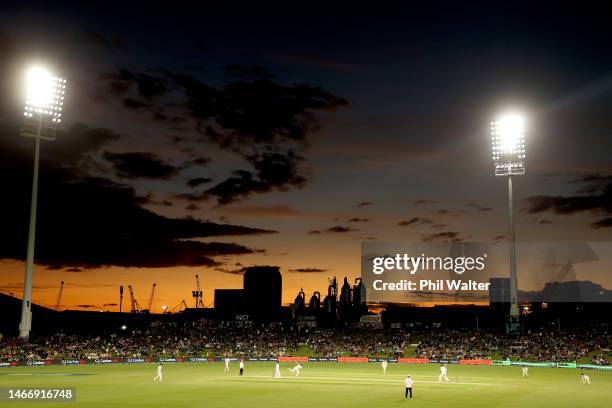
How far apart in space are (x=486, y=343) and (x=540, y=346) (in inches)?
306

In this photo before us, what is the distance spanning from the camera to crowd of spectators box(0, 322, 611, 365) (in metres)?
83.1

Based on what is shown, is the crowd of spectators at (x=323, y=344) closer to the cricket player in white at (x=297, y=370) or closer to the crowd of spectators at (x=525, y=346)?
the crowd of spectators at (x=525, y=346)

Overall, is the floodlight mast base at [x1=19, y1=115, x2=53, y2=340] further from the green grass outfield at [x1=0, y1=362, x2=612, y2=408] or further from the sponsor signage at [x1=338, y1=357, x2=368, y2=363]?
the sponsor signage at [x1=338, y1=357, x2=368, y2=363]

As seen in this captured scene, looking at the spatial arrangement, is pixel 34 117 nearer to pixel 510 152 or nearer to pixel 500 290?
pixel 510 152

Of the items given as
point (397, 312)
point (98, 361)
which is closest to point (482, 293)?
point (98, 361)

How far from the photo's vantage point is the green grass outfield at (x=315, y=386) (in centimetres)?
4184

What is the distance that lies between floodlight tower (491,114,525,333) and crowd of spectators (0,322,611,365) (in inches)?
376

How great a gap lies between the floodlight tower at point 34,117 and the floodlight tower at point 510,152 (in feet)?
170

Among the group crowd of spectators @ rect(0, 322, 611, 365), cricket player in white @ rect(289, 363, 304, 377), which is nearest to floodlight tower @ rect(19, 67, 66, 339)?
crowd of spectators @ rect(0, 322, 611, 365)

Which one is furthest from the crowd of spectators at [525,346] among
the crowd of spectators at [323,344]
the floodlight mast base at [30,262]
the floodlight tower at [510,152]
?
the floodlight mast base at [30,262]

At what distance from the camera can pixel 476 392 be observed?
4816 cm

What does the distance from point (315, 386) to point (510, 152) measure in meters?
42.8

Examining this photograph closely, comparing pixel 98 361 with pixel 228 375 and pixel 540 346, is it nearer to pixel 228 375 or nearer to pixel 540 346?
pixel 228 375

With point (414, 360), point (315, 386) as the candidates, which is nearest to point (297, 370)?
point (315, 386)
